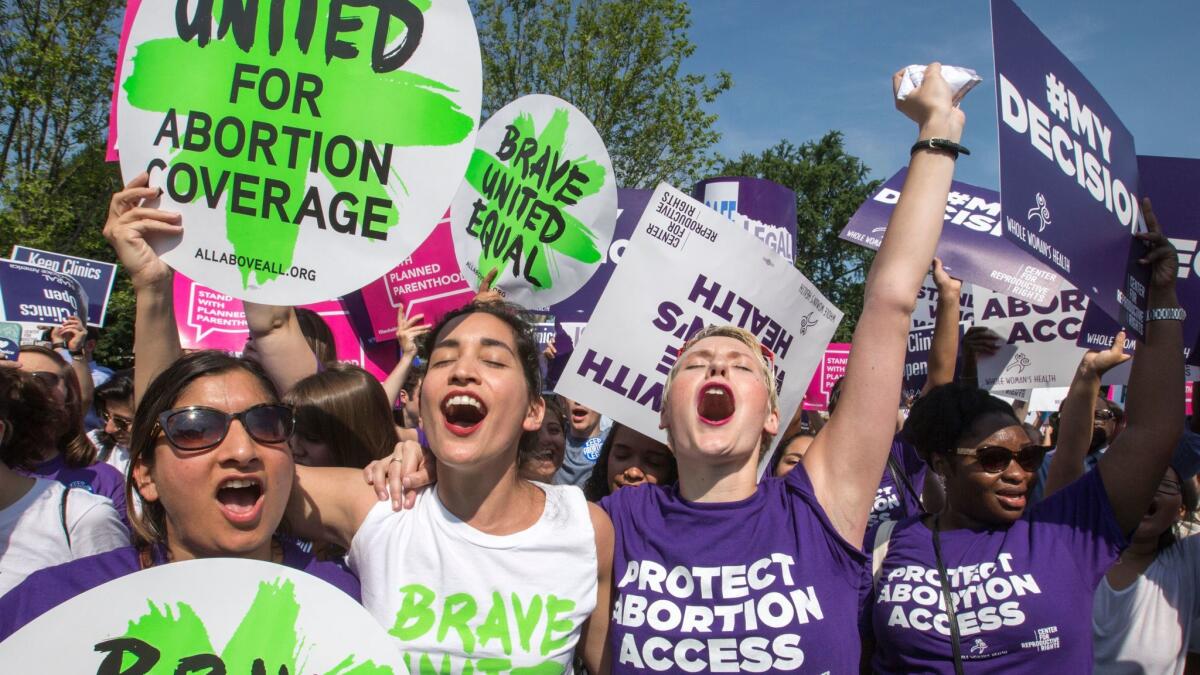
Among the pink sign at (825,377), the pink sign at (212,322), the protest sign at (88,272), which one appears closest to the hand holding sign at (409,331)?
the pink sign at (212,322)

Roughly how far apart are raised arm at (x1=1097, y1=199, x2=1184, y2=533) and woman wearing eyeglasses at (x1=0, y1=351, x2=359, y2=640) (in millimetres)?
2063

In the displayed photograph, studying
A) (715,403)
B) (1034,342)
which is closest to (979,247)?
(1034,342)

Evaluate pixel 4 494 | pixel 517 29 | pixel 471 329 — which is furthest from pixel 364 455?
pixel 517 29

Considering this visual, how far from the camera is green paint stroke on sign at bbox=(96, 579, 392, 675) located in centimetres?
151

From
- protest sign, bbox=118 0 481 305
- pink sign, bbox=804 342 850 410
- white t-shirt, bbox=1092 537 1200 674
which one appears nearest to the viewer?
protest sign, bbox=118 0 481 305

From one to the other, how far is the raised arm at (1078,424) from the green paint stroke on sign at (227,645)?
239 cm

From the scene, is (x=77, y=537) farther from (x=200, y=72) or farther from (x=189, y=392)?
(x=200, y=72)

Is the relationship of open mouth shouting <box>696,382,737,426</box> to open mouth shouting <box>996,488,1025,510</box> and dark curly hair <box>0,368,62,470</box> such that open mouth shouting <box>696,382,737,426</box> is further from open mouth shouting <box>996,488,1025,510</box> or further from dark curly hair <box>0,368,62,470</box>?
dark curly hair <box>0,368,62,470</box>

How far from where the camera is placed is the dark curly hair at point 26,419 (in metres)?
2.88

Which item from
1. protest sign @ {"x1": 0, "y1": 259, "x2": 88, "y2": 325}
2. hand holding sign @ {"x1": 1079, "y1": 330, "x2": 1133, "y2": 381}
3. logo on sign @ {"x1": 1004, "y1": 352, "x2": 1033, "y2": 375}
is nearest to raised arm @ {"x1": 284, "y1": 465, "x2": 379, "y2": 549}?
hand holding sign @ {"x1": 1079, "y1": 330, "x2": 1133, "y2": 381}

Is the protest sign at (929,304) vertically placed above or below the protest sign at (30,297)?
above

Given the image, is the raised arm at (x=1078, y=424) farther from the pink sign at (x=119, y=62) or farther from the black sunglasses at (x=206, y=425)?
the pink sign at (x=119, y=62)

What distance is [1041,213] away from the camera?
8.38 feet

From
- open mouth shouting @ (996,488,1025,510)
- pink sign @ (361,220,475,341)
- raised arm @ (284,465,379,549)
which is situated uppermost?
pink sign @ (361,220,475,341)
